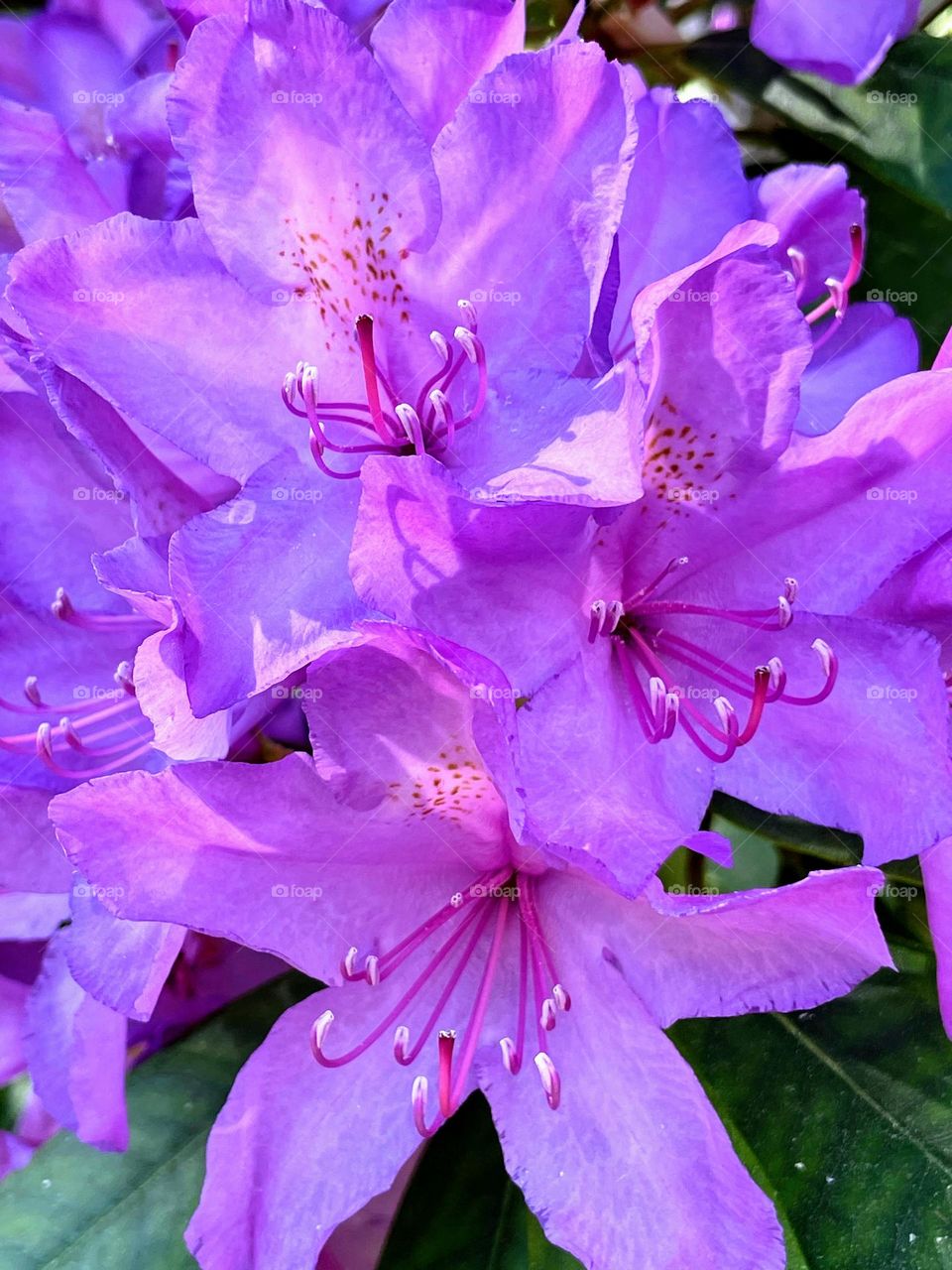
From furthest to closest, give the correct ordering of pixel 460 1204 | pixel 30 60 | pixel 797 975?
pixel 30 60 → pixel 460 1204 → pixel 797 975

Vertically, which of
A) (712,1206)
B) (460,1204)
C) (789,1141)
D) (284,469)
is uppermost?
(284,469)

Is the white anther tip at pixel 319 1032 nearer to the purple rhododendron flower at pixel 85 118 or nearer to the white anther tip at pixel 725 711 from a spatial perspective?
the white anther tip at pixel 725 711

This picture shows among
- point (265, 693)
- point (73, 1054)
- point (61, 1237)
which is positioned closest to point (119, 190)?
point (265, 693)

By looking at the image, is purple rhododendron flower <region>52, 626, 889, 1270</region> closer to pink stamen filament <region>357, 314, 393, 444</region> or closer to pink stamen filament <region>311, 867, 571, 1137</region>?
pink stamen filament <region>311, 867, 571, 1137</region>

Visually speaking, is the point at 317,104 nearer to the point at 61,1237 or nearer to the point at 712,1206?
the point at 712,1206

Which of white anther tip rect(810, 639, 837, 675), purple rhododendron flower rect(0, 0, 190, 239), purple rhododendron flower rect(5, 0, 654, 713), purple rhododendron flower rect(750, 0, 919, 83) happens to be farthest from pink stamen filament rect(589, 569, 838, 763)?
purple rhododendron flower rect(750, 0, 919, 83)
